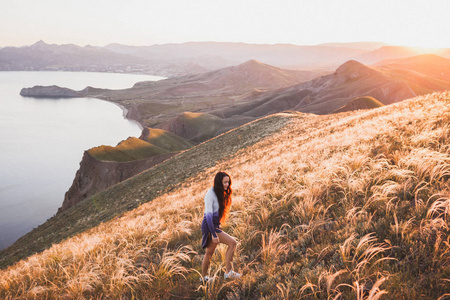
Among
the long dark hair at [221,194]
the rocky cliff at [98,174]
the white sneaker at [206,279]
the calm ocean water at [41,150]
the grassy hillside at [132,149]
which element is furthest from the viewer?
the grassy hillside at [132,149]

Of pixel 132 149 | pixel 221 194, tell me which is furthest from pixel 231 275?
pixel 132 149

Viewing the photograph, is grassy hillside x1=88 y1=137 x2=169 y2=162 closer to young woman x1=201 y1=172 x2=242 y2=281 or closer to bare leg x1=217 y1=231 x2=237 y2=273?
young woman x1=201 y1=172 x2=242 y2=281

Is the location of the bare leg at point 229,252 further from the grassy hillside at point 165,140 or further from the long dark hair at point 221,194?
the grassy hillside at point 165,140

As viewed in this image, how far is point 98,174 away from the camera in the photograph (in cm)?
4875

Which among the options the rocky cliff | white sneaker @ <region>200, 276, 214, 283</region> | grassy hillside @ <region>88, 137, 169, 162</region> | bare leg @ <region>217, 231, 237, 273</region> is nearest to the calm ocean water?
the rocky cliff

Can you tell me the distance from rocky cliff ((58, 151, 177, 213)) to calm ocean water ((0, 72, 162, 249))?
298 inches

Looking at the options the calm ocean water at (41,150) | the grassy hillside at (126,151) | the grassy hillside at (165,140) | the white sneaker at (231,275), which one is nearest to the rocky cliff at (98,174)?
the grassy hillside at (126,151)

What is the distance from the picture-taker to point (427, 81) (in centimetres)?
9962

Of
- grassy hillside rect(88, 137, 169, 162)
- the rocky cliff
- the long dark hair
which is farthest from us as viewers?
grassy hillside rect(88, 137, 169, 162)

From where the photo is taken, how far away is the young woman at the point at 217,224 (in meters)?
4.60

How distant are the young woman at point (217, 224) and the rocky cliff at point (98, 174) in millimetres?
46615

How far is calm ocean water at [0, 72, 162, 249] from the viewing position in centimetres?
5111

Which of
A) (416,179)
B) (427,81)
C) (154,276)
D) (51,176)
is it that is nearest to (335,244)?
(416,179)

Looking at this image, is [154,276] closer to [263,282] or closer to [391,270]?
[263,282]
